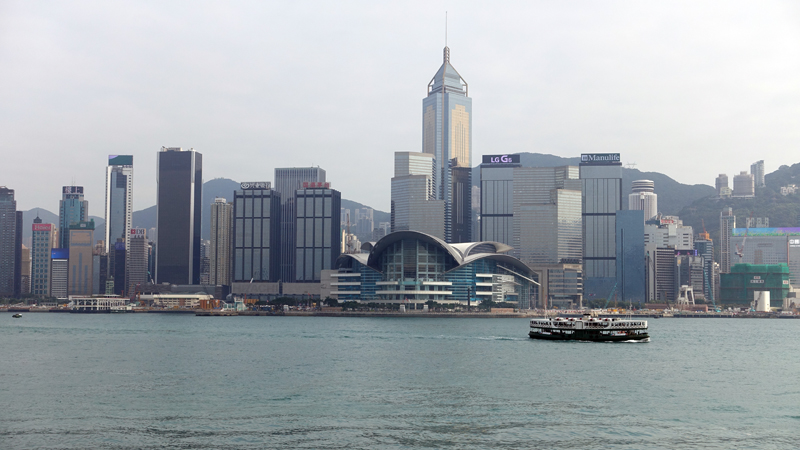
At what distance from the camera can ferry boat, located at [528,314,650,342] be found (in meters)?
89.2

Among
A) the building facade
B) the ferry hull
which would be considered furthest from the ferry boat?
the building facade

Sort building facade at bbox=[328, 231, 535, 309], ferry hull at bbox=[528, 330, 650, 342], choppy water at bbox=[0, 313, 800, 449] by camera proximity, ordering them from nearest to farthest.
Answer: choppy water at bbox=[0, 313, 800, 449], ferry hull at bbox=[528, 330, 650, 342], building facade at bbox=[328, 231, 535, 309]

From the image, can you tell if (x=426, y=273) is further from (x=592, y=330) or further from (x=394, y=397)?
(x=394, y=397)

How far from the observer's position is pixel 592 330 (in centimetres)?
8931

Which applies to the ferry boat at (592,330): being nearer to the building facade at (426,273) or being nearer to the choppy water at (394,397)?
the choppy water at (394,397)

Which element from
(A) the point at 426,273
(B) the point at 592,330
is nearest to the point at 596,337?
(B) the point at 592,330

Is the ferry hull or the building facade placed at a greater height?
the building facade

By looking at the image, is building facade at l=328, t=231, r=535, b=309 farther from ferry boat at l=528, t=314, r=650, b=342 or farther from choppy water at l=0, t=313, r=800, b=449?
choppy water at l=0, t=313, r=800, b=449

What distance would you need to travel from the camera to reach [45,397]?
44.9 m

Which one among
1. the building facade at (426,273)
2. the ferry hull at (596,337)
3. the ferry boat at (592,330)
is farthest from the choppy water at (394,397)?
the building facade at (426,273)

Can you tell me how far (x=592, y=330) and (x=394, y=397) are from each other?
161 ft

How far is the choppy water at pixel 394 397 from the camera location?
35219mm

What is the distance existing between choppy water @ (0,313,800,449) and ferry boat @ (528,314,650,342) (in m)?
8.30

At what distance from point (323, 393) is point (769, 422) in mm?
24357
